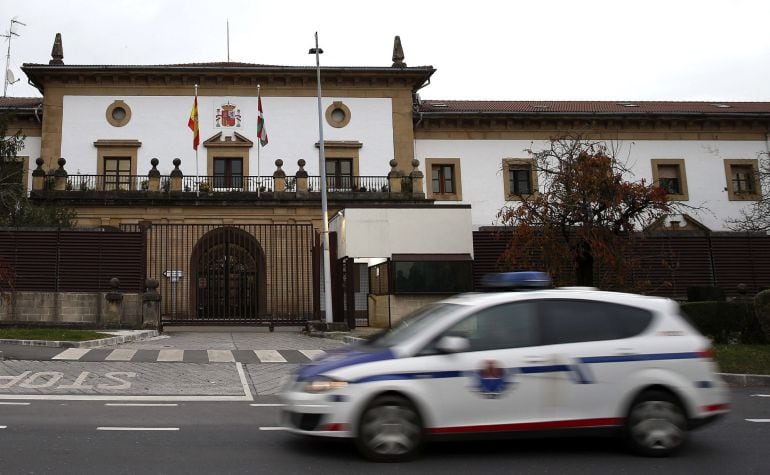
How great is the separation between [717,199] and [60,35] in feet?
130

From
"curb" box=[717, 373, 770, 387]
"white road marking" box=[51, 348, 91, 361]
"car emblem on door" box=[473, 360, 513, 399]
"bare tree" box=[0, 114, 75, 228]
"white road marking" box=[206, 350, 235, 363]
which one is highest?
"bare tree" box=[0, 114, 75, 228]

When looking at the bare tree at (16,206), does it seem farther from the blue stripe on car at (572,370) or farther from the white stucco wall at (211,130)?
the blue stripe on car at (572,370)

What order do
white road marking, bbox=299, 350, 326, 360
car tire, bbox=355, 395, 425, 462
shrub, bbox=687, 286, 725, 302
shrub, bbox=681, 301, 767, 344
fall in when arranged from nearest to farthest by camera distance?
car tire, bbox=355, 395, 425, 462, white road marking, bbox=299, 350, 326, 360, shrub, bbox=681, 301, 767, 344, shrub, bbox=687, 286, 725, 302

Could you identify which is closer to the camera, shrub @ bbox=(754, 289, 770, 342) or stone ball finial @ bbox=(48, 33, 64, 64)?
shrub @ bbox=(754, 289, 770, 342)

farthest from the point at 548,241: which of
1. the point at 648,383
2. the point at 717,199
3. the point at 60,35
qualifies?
the point at 60,35

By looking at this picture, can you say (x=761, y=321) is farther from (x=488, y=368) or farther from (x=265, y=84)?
(x=265, y=84)

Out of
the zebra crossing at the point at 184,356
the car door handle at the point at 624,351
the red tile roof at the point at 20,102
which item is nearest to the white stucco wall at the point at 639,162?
the red tile roof at the point at 20,102

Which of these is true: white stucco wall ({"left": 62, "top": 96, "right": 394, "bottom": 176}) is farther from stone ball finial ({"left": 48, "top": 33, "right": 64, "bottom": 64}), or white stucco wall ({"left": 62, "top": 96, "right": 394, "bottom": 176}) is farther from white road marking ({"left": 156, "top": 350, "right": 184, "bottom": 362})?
white road marking ({"left": 156, "top": 350, "right": 184, "bottom": 362})

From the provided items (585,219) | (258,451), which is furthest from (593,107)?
(258,451)

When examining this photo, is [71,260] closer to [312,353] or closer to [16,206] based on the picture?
[16,206]

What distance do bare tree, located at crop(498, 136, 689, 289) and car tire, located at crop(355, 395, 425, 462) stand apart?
12.9 meters

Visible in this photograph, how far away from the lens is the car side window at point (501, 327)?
6.08 meters

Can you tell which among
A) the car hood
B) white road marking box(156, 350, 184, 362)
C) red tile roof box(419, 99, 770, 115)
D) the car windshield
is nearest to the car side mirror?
the car windshield

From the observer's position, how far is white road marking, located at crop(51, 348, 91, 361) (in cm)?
1291
